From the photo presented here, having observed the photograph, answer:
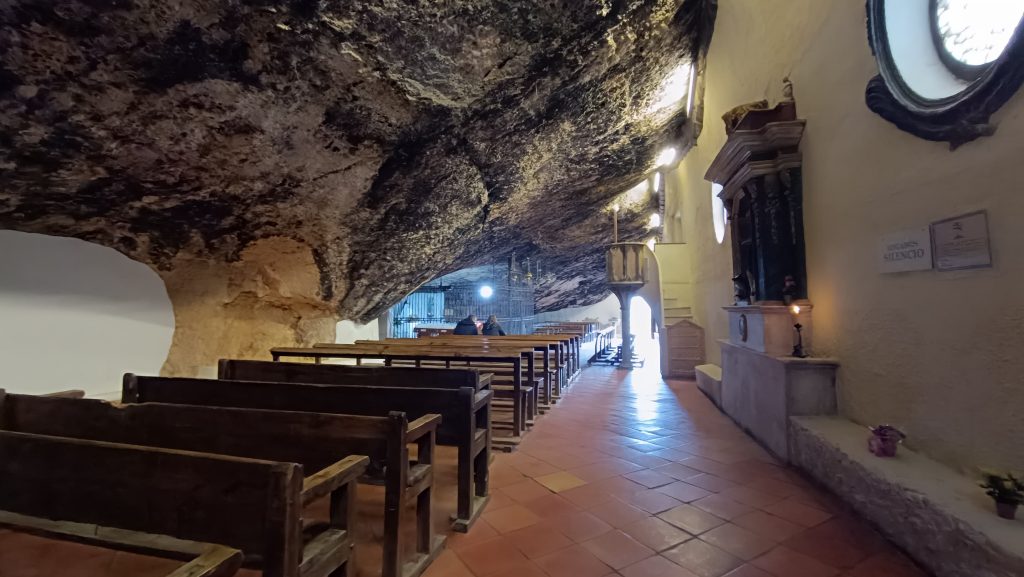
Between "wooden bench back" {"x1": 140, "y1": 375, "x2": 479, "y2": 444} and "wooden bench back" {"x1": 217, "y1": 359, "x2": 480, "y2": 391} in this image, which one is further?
"wooden bench back" {"x1": 217, "y1": 359, "x2": 480, "y2": 391}

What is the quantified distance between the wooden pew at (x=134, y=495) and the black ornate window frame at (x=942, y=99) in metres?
2.97

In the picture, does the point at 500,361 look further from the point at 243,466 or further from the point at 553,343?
the point at 243,466

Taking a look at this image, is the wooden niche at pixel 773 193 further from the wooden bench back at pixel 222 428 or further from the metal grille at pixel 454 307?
the metal grille at pixel 454 307

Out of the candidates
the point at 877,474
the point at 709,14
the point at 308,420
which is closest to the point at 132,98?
the point at 308,420

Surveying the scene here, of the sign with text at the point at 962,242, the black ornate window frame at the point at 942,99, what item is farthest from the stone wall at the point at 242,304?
the sign with text at the point at 962,242

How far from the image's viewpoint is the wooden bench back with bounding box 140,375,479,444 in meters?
2.24

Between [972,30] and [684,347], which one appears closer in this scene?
[972,30]

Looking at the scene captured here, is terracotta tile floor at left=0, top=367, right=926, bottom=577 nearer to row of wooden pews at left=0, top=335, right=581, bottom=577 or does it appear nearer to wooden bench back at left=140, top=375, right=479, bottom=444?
row of wooden pews at left=0, top=335, right=581, bottom=577

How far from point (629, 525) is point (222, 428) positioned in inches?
74.0

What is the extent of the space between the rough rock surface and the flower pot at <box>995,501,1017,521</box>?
12.6 ft

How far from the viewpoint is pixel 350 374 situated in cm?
311

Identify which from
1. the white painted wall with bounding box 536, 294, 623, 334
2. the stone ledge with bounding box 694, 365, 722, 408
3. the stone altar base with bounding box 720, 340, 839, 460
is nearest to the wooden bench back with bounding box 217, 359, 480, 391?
the stone altar base with bounding box 720, 340, 839, 460

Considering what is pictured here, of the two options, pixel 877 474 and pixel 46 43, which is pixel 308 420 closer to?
pixel 46 43

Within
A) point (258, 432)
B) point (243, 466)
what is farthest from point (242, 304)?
point (243, 466)
